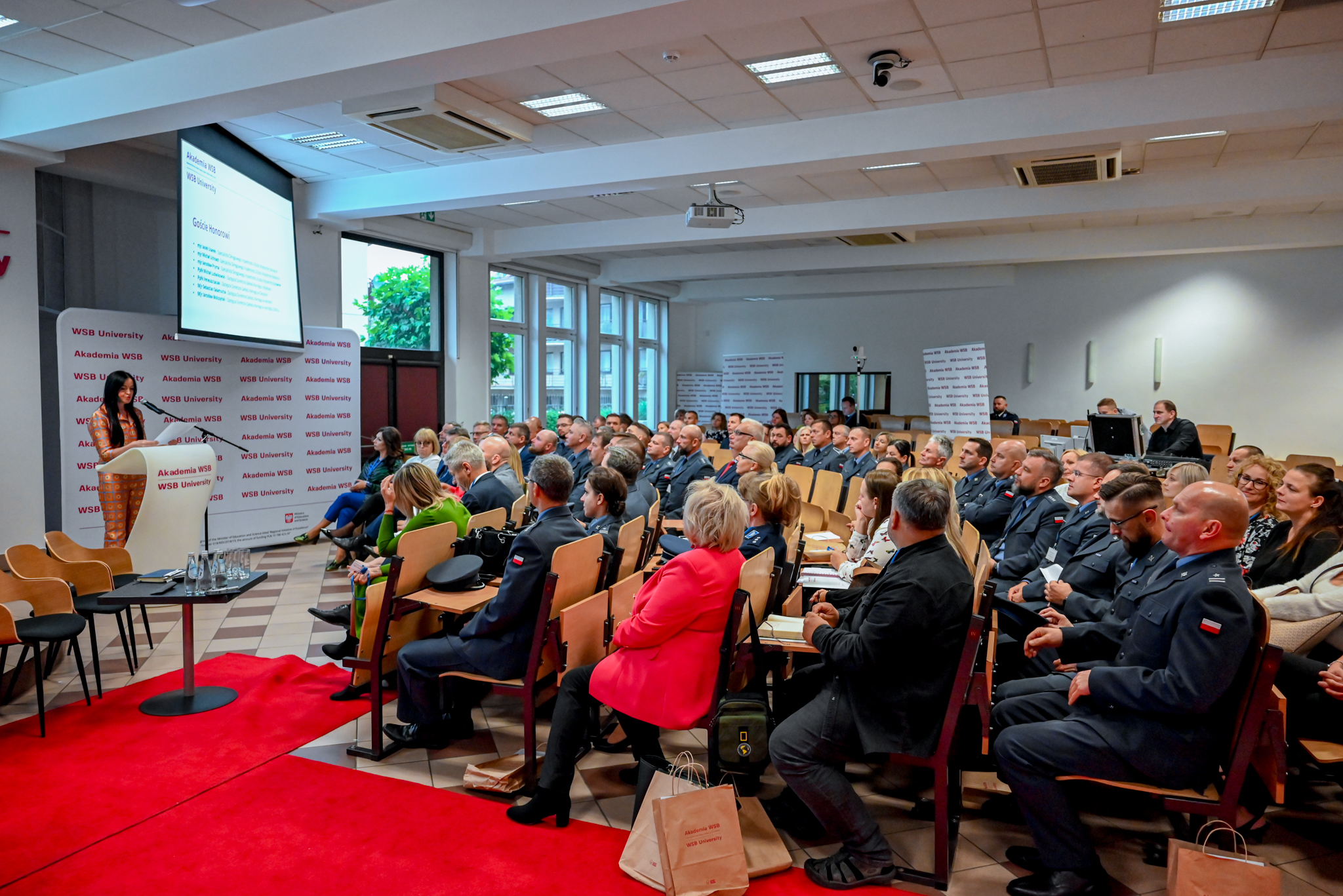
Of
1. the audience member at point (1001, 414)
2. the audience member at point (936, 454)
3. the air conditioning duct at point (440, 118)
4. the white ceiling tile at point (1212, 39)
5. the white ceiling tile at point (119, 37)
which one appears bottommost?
the audience member at point (936, 454)

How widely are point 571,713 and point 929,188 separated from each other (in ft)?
24.9

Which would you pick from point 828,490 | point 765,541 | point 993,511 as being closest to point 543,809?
point 765,541

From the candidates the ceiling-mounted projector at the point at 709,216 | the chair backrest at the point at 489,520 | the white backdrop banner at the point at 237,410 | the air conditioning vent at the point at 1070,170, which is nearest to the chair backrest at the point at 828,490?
the ceiling-mounted projector at the point at 709,216

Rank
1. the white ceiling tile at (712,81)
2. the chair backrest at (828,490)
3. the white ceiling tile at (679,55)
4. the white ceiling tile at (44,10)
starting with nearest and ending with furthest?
the white ceiling tile at (44,10), the white ceiling tile at (679,55), the white ceiling tile at (712,81), the chair backrest at (828,490)

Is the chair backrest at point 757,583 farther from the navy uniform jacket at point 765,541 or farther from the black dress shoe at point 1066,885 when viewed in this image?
the black dress shoe at point 1066,885

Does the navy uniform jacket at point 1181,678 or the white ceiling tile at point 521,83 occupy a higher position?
the white ceiling tile at point 521,83

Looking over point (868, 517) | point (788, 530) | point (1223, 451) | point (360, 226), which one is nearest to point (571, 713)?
point (788, 530)

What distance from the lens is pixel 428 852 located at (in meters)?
2.66

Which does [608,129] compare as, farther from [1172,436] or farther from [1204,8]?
[1172,436]

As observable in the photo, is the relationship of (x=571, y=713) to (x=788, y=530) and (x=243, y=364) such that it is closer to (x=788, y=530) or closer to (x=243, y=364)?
(x=788, y=530)

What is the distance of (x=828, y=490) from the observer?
21.6 feet

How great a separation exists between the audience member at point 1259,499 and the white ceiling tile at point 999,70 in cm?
289

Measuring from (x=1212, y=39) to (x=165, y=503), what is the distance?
294 inches

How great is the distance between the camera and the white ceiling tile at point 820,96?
566 centimetres
